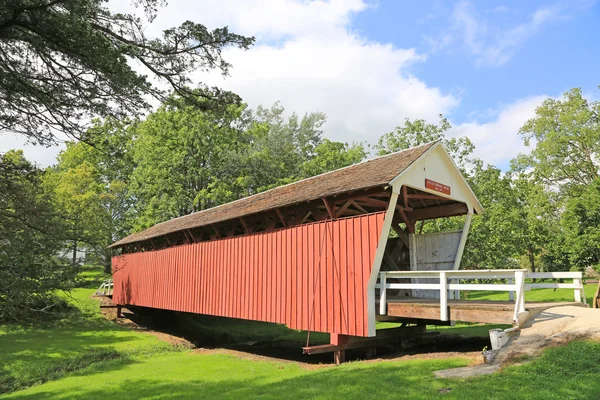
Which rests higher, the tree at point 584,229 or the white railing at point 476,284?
the tree at point 584,229

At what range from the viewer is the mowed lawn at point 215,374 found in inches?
221

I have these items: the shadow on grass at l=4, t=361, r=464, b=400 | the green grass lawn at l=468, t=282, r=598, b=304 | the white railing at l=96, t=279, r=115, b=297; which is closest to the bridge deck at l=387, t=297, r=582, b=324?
the shadow on grass at l=4, t=361, r=464, b=400

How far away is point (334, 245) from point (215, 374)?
13.8 feet

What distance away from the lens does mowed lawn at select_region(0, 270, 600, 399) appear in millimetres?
5621

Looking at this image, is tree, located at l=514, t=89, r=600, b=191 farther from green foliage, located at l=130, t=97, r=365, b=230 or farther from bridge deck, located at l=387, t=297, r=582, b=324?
bridge deck, located at l=387, t=297, r=582, b=324

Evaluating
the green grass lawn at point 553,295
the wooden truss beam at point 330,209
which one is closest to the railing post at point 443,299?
the wooden truss beam at point 330,209

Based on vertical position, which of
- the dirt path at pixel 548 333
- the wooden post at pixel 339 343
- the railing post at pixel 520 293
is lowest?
the wooden post at pixel 339 343

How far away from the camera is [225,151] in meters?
29.4

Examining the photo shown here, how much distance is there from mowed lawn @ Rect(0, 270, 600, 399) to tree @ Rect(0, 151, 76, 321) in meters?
1.50

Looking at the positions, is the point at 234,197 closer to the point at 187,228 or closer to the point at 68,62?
the point at 187,228

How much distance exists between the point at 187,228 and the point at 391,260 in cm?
777

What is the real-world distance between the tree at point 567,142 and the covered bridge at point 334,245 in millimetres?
20097

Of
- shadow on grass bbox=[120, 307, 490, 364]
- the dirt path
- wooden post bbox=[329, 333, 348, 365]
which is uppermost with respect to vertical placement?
the dirt path

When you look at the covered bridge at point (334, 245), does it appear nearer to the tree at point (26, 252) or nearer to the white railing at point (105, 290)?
the tree at point (26, 252)
